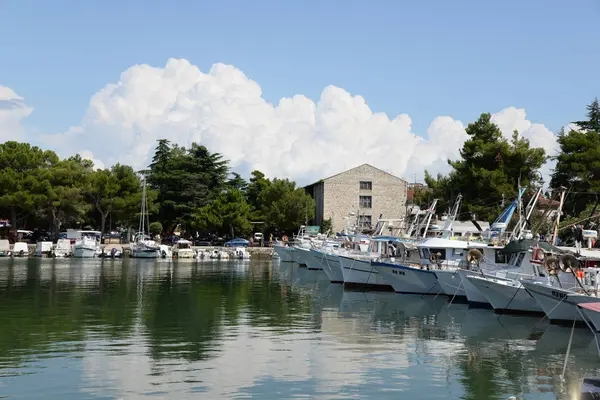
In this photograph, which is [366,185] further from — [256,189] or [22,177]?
[22,177]

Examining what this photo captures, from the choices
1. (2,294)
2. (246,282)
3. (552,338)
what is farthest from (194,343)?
(246,282)

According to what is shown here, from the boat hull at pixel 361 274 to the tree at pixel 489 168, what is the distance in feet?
79.9

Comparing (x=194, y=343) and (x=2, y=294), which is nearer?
(x=194, y=343)

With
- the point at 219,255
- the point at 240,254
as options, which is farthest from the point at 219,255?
the point at 240,254

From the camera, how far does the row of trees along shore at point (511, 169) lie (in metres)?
64.2

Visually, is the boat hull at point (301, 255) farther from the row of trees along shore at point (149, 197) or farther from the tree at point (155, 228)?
the tree at point (155, 228)

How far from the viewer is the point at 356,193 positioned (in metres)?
98.7

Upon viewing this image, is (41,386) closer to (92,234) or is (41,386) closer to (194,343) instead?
(194,343)

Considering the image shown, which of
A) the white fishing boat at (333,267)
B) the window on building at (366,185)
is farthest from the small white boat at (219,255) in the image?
the white fishing boat at (333,267)

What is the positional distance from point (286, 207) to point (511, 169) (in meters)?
36.3

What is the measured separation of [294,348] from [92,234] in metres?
77.2

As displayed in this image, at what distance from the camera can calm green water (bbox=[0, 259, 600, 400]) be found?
18.6m

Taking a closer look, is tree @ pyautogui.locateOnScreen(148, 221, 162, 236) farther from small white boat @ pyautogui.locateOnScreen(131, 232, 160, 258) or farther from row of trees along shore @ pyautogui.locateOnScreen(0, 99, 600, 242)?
small white boat @ pyautogui.locateOnScreen(131, 232, 160, 258)

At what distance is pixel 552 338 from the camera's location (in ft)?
87.9
